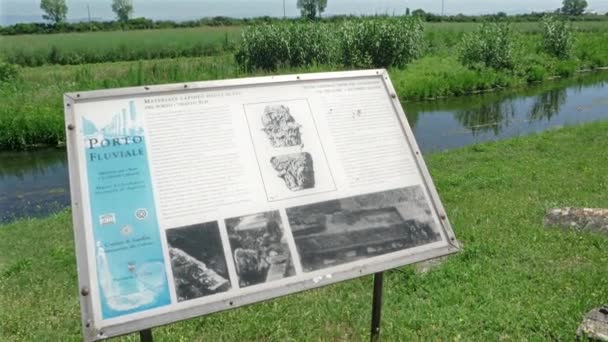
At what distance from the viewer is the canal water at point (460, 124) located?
1261 cm

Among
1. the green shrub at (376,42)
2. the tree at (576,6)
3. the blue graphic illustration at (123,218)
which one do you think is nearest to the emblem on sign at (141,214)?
the blue graphic illustration at (123,218)

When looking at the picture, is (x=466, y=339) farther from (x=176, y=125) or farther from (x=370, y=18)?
(x=370, y=18)

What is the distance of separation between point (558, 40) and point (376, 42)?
15.3 metres

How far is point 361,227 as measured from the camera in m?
3.24

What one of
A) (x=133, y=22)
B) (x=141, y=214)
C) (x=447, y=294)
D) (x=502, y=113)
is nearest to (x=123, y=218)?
(x=141, y=214)

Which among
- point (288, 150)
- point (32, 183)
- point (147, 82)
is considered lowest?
point (32, 183)

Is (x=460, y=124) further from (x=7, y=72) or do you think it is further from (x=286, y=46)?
(x=7, y=72)

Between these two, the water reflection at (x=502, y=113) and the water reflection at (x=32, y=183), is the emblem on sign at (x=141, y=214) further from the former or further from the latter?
the water reflection at (x=502, y=113)

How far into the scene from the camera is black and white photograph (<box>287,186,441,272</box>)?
307 centimetres

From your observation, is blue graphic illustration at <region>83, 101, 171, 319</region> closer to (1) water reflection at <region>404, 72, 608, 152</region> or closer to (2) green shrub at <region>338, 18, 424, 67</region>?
(1) water reflection at <region>404, 72, 608, 152</region>

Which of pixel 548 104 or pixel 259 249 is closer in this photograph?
pixel 259 249

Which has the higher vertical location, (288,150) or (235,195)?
(288,150)

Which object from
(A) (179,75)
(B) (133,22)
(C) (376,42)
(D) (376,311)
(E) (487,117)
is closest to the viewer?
(D) (376,311)

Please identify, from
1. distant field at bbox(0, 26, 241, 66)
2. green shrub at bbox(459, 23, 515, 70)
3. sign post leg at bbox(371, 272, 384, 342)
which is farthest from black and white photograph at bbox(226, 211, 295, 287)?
distant field at bbox(0, 26, 241, 66)
